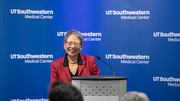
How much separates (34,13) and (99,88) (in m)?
2.71

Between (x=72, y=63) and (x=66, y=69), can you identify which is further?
(x=72, y=63)

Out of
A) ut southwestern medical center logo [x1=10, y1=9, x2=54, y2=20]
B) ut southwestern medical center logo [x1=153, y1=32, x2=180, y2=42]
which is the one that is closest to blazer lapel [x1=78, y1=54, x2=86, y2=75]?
ut southwestern medical center logo [x1=10, y1=9, x2=54, y2=20]

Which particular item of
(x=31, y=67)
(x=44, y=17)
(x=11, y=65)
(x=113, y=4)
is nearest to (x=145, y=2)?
(x=113, y=4)

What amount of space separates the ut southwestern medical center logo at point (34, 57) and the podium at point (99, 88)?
2.39 meters

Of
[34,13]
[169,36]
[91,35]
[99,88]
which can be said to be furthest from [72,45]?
[169,36]

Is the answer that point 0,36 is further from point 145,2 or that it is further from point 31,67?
point 145,2

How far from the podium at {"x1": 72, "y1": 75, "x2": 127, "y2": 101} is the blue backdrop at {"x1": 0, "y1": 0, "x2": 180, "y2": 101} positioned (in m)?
2.31

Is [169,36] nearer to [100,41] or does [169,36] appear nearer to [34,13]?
[100,41]

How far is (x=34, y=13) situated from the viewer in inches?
180

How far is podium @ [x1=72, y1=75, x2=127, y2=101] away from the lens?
2225 millimetres

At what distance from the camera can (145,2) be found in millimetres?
4594

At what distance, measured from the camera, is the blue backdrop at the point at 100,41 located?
4.53m

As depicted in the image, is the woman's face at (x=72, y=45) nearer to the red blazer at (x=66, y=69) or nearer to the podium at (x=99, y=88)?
the red blazer at (x=66, y=69)

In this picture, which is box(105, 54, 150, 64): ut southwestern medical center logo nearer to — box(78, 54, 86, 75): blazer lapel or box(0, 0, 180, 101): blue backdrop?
box(0, 0, 180, 101): blue backdrop
